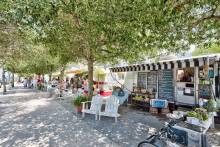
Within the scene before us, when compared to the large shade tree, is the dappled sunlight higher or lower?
lower

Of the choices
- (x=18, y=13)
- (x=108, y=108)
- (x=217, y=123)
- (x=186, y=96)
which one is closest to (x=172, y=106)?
(x=186, y=96)

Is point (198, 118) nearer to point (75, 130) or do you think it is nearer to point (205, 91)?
point (75, 130)

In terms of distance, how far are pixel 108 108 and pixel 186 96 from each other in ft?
15.7

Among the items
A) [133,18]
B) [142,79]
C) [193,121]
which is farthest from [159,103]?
[133,18]

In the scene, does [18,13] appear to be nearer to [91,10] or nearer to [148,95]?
[91,10]

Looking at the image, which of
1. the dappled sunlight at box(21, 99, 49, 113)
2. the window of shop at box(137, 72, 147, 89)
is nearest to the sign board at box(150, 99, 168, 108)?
the window of shop at box(137, 72, 147, 89)

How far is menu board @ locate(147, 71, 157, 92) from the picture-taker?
42.8 feet

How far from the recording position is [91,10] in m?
5.79

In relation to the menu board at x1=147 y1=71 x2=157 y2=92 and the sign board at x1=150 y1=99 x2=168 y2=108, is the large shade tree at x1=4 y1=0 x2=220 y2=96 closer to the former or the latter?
the sign board at x1=150 y1=99 x2=168 y2=108

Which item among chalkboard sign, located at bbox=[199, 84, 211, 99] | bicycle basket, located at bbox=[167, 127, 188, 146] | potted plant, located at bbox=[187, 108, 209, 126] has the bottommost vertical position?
bicycle basket, located at bbox=[167, 127, 188, 146]

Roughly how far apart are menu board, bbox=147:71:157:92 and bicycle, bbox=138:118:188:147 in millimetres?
8255

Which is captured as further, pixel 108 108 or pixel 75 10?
pixel 108 108

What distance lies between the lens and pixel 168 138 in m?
4.18

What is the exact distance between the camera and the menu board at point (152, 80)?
13.1 m
